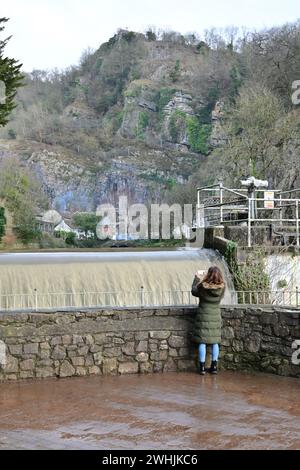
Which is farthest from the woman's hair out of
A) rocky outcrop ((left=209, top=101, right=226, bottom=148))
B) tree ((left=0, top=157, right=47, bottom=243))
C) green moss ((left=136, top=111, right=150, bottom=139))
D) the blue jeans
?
green moss ((left=136, top=111, right=150, bottom=139))

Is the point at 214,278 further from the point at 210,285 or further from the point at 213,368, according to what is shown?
the point at 213,368

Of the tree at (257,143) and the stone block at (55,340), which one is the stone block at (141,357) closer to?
the stone block at (55,340)

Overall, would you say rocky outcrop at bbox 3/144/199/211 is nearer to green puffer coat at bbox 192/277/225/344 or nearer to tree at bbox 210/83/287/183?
tree at bbox 210/83/287/183

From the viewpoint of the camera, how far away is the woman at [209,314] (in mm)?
9625

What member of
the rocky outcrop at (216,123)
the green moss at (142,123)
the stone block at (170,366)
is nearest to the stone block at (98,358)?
the stone block at (170,366)

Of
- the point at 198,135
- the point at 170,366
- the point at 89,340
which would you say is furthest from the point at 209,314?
the point at 198,135

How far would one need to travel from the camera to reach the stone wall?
950 cm

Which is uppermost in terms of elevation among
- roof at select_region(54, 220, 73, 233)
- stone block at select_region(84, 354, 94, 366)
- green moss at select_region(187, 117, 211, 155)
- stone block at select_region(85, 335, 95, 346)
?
green moss at select_region(187, 117, 211, 155)

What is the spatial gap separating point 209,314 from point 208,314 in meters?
0.01

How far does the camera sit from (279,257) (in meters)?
15.5

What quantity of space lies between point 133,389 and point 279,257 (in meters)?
7.47

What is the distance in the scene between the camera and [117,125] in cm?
9625

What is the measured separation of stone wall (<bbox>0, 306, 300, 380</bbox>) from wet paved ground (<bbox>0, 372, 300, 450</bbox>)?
0.77 feet

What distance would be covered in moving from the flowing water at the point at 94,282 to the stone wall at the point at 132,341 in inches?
78.3
